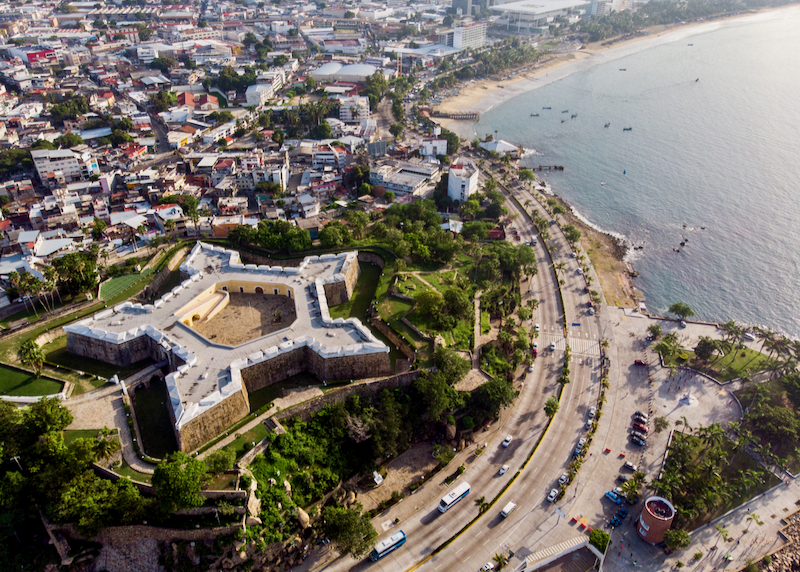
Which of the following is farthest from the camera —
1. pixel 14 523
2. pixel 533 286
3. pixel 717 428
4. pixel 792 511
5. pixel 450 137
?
pixel 450 137

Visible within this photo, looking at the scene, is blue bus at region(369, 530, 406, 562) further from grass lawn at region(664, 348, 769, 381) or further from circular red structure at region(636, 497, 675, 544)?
grass lawn at region(664, 348, 769, 381)

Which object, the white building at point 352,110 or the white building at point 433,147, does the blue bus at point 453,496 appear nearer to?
the white building at point 433,147

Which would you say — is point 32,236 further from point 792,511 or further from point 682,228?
point 682,228

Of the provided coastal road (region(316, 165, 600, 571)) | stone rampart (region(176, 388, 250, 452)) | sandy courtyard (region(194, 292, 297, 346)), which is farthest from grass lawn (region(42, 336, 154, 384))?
coastal road (region(316, 165, 600, 571))

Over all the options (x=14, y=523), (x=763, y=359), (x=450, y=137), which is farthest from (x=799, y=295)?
(x=14, y=523)

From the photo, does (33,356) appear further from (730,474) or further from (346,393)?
(730,474)
